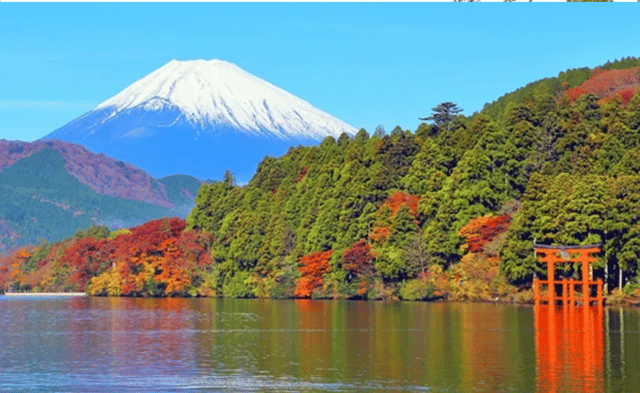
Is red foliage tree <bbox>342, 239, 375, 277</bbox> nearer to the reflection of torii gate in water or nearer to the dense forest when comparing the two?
the dense forest

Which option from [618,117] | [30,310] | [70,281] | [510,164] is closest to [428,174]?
[510,164]

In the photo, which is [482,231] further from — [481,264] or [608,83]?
[608,83]

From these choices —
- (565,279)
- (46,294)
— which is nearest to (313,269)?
(565,279)

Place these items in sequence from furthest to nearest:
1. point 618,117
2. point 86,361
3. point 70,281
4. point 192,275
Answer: point 70,281 < point 192,275 < point 618,117 < point 86,361

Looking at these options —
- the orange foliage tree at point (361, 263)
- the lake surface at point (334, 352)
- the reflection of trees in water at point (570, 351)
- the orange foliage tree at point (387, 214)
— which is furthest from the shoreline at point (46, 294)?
the reflection of trees in water at point (570, 351)

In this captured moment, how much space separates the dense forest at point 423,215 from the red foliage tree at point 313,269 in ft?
0.28

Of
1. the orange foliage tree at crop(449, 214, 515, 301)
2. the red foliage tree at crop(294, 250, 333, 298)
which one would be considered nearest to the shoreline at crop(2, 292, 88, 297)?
the red foliage tree at crop(294, 250, 333, 298)

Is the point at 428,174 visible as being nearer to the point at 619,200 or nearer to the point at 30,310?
the point at 619,200

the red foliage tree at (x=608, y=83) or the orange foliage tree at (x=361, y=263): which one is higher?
the red foliage tree at (x=608, y=83)

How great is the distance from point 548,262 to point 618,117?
16.1 m

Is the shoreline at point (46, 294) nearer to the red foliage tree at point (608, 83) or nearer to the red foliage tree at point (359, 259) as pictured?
the red foliage tree at point (359, 259)

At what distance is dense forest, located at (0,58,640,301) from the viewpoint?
2360 inches

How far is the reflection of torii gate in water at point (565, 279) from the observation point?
54.8 metres

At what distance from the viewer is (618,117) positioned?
69.1 meters
